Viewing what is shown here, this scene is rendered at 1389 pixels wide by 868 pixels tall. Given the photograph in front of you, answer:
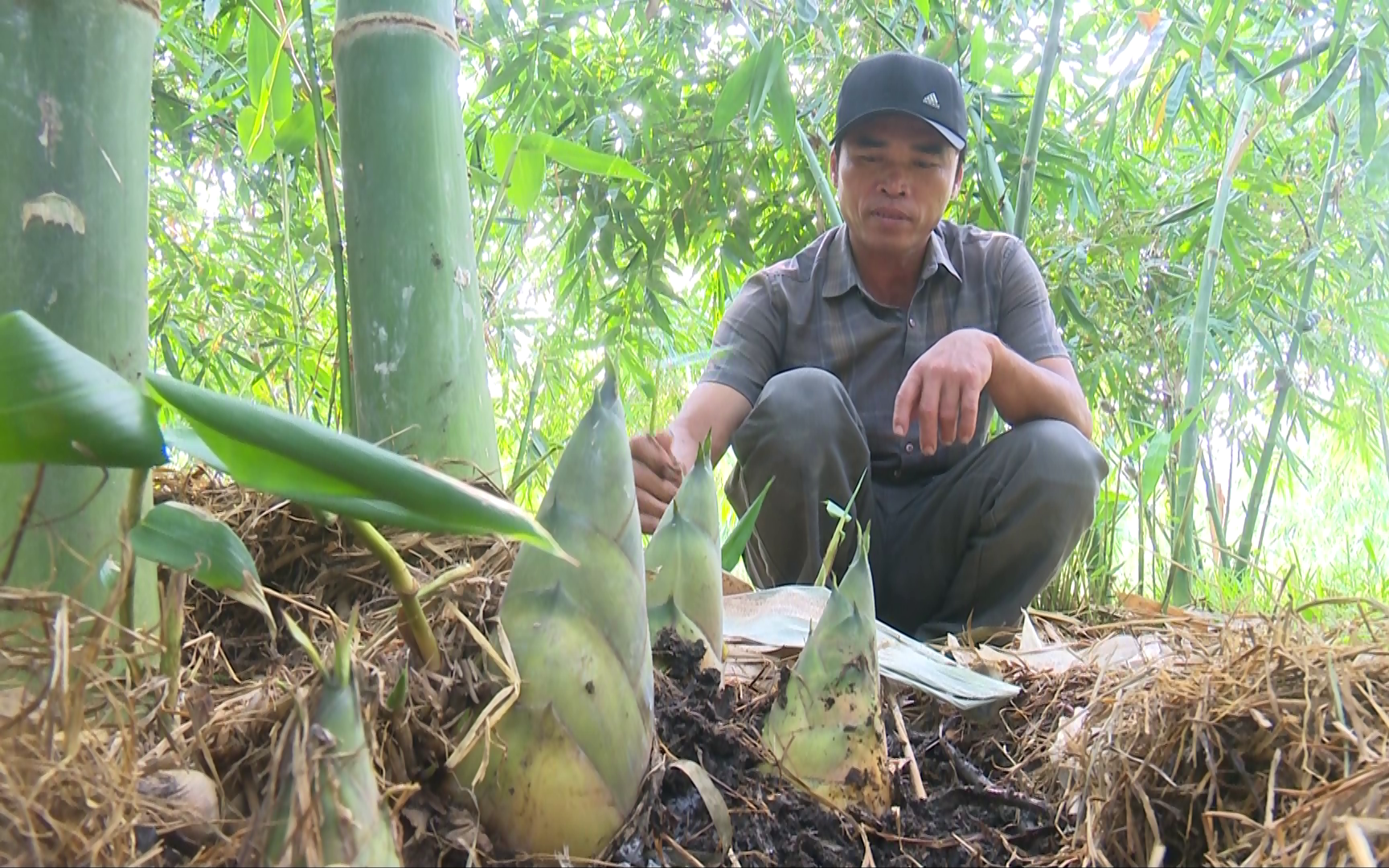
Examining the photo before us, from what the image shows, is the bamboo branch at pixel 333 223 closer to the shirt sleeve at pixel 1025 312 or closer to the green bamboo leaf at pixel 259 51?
the green bamboo leaf at pixel 259 51

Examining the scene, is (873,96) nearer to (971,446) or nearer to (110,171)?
(971,446)

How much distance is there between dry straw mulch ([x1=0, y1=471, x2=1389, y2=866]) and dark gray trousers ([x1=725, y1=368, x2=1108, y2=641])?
0.65 meters

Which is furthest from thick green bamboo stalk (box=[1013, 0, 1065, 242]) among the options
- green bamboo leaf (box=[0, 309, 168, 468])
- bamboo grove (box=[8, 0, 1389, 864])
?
green bamboo leaf (box=[0, 309, 168, 468])

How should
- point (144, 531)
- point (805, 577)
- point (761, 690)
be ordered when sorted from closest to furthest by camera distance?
point (144, 531)
point (761, 690)
point (805, 577)

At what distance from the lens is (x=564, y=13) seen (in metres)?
1.60

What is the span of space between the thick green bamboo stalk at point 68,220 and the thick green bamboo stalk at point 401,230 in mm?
157

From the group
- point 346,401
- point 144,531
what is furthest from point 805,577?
point 144,531

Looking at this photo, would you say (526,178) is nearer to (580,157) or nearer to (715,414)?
(580,157)

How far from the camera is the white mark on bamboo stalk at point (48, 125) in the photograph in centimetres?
39

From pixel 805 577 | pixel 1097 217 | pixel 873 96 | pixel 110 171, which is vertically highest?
pixel 873 96

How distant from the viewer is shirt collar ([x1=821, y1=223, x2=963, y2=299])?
150cm

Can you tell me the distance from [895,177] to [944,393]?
561mm

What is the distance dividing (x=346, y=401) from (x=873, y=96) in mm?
1018

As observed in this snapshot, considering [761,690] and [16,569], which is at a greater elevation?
[16,569]
